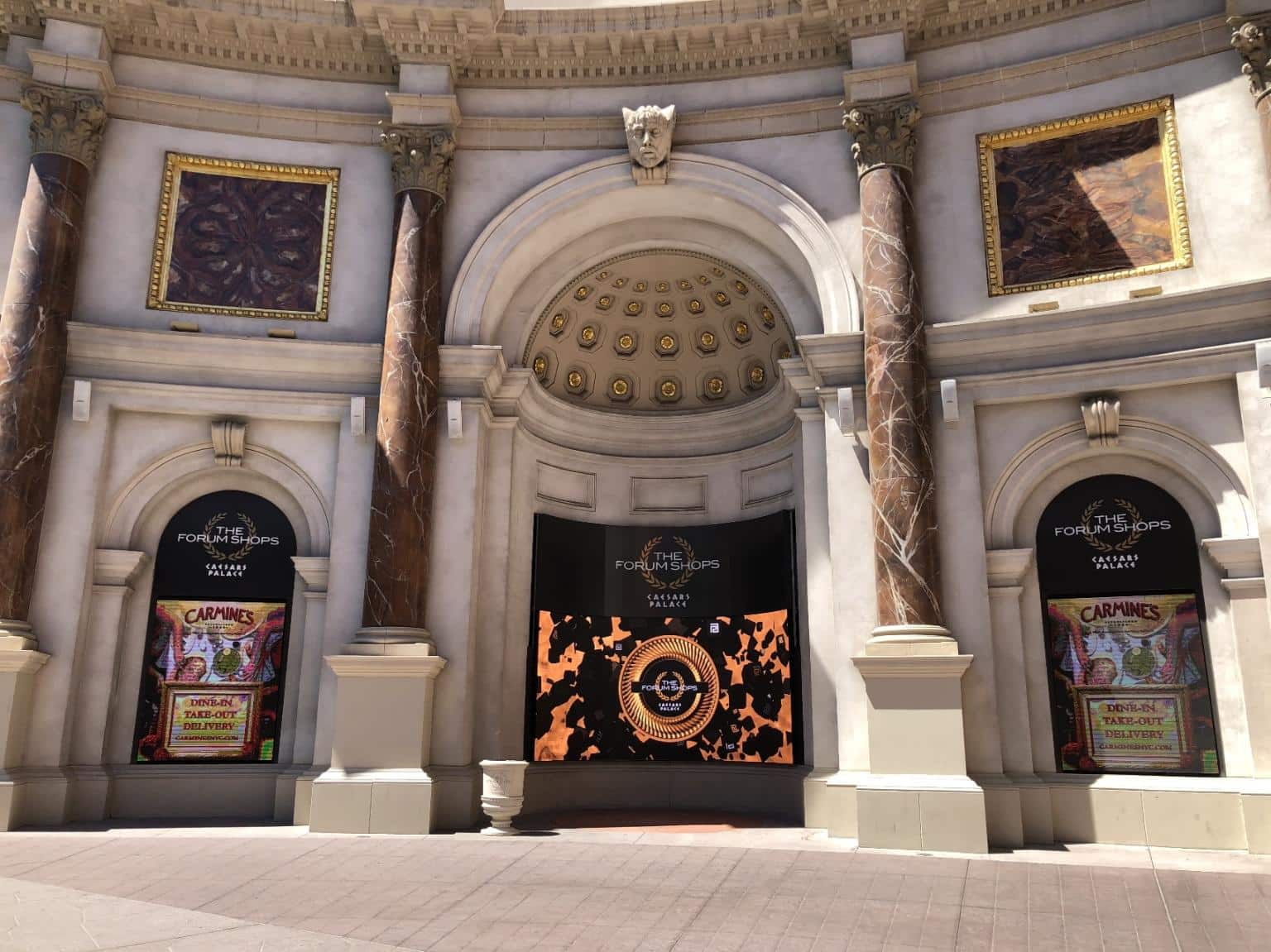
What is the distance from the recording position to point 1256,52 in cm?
1367

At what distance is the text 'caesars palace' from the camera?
13469mm

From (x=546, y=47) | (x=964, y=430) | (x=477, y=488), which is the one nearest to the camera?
(x=964, y=430)

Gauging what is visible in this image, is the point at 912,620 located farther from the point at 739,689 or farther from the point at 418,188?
the point at 418,188

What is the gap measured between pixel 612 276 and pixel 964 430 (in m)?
6.90

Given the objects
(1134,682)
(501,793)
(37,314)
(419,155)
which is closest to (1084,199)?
(1134,682)

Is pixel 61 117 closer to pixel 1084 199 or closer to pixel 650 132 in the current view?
pixel 650 132

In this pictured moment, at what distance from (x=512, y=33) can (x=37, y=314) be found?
8.44m

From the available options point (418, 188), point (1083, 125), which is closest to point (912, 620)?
point (1083, 125)

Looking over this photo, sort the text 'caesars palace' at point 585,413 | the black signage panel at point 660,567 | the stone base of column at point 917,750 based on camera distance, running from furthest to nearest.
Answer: the black signage panel at point 660,567 < the text 'caesars palace' at point 585,413 < the stone base of column at point 917,750

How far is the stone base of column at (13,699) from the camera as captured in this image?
43.6 feet

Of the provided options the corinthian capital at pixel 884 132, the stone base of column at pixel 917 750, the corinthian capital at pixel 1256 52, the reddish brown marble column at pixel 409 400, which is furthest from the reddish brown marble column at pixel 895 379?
the reddish brown marble column at pixel 409 400

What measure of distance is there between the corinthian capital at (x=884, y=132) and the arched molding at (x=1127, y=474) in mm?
4711

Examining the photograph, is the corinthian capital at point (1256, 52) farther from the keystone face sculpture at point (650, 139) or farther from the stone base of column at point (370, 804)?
the stone base of column at point (370, 804)

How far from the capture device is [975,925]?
8.12 meters
